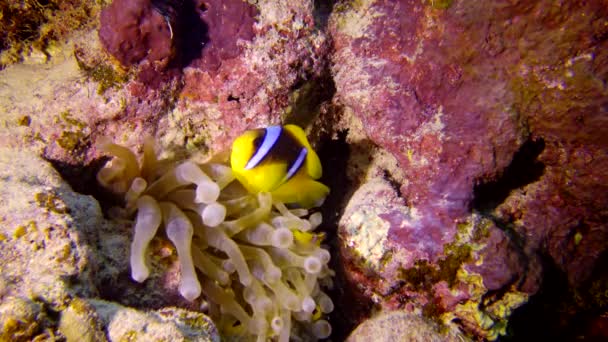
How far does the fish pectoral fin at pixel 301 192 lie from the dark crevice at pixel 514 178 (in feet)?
3.15

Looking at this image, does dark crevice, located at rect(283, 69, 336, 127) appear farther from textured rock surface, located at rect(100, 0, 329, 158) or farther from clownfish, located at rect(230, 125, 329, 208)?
clownfish, located at rect(230, 125, 329, 208)

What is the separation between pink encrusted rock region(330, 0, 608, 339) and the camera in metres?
1.89

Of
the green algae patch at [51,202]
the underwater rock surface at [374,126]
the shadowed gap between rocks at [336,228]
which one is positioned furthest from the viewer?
the shadowed gap between rocks at [336,228]

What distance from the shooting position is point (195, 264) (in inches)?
82.6

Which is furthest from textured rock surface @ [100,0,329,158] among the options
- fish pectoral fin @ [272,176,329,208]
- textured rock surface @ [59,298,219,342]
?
textured rock surface @ [59,298,219,342]

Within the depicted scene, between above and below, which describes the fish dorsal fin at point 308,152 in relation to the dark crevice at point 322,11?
below

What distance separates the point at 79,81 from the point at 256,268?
1.55m

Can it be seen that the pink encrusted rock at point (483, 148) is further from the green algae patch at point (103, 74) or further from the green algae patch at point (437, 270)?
the green algae patch at point (103, 74)

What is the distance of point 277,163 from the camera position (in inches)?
88.7

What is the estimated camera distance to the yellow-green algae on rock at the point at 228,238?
204 centimetres

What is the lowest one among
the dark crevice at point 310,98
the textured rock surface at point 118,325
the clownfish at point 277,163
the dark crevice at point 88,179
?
the dark crevice at point 88,179

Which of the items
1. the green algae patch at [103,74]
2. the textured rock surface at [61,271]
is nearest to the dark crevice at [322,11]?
the green algae patch at [103,74]

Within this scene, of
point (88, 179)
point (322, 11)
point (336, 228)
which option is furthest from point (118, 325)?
point (322, 11)

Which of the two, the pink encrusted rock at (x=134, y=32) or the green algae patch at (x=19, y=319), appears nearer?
the green algae patch at (x=19, y=319)
